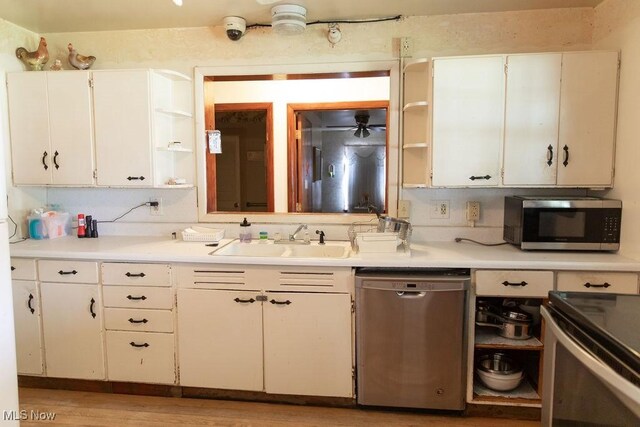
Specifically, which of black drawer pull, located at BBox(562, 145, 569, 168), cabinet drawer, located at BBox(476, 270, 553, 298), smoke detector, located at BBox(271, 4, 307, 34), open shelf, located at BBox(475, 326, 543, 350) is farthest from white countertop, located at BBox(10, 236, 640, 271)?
smoke detector, located at BBox(271, 4, 307, 34)

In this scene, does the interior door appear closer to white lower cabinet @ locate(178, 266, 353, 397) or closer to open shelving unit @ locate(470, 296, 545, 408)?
white lower cabinet @ locate(178, 266, 353, 397)

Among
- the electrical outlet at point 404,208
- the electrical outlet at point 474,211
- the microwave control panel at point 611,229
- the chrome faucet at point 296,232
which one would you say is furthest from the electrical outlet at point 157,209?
the microwave control panel at point 611,229

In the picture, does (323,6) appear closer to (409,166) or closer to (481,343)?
(409,166)

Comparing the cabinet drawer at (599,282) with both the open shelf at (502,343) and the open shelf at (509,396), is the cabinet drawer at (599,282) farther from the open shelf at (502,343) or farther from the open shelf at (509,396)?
the open shelf at (509,396)

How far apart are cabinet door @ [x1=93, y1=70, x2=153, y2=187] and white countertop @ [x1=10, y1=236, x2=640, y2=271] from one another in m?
0.46

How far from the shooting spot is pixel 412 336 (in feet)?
7.33

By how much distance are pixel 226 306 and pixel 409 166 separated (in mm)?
1493

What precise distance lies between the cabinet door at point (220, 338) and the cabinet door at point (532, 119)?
5.69 ft

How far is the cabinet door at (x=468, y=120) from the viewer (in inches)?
95.4

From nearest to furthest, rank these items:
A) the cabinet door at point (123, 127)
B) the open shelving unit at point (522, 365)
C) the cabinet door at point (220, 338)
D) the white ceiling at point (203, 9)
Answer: the open shelving unit at point (522, 365) → the cabinet door at point (220, 338) → the white ceiling at point (203, 9) → the cabinet door at point (123, 127)

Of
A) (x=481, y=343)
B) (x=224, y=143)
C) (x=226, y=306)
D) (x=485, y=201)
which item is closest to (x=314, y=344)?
(x=226, y=306)

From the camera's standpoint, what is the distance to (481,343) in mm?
2287

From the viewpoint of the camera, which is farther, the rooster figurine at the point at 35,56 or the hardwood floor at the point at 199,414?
the rooster figurine at the point at 35,56

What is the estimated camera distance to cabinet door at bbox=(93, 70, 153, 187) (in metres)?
2.66
